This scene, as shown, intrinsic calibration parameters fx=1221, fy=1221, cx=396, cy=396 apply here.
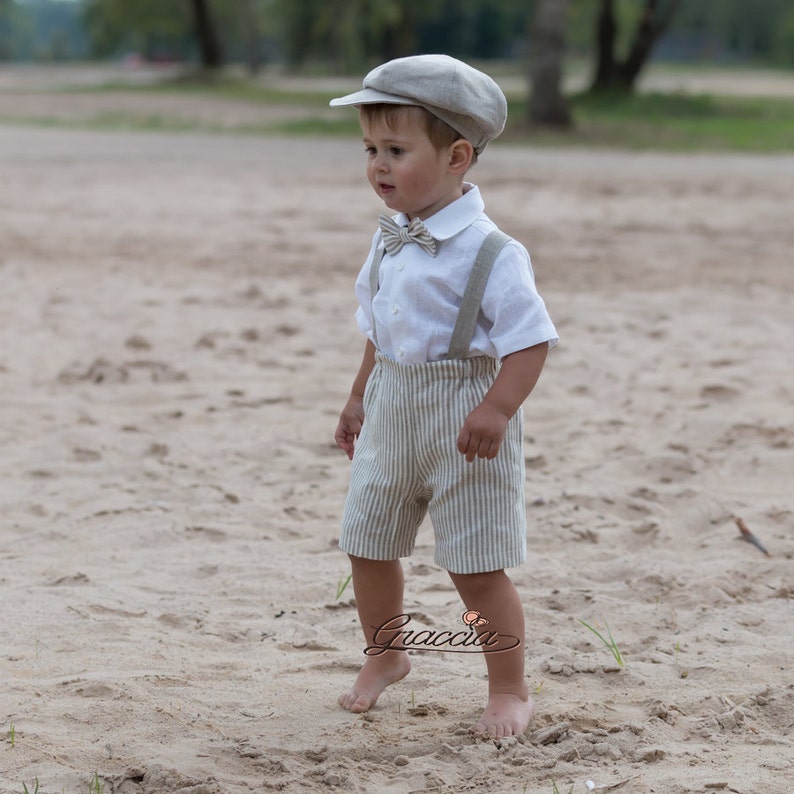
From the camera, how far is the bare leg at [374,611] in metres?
2.63

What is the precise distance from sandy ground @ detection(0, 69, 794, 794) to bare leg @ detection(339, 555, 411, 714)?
0.05 meters

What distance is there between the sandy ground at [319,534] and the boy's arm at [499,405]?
631 mm

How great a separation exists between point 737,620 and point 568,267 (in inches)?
195

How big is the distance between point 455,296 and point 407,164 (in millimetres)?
278

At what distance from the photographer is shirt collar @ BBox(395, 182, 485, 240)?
2441 millimetres

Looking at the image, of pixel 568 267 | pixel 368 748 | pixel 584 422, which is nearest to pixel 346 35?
pixel 568 267

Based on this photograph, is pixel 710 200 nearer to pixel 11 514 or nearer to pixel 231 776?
pixel 11 514

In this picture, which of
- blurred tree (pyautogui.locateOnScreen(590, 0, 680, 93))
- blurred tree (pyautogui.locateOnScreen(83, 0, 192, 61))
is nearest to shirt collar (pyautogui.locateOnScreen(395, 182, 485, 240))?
blurred tree (pyautogui.locateOnScreen(590, 0, 680, 93))

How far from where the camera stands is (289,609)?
322 centimetres

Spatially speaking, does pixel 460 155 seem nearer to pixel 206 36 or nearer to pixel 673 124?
pixel 673 124

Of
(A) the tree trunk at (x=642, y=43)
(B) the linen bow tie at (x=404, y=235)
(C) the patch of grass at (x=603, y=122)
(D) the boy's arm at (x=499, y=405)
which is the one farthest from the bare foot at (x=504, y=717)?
(A) the tree trunk at (x=642, y=43)

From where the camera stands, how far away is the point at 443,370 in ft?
8.01

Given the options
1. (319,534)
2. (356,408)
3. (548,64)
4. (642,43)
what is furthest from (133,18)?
(356,408)

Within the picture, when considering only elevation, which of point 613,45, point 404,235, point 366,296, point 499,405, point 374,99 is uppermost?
point 374,99
